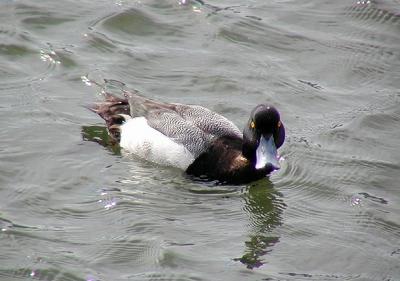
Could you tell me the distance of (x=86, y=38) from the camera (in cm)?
1345

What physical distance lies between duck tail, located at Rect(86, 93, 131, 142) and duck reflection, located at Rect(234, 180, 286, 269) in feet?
5.69

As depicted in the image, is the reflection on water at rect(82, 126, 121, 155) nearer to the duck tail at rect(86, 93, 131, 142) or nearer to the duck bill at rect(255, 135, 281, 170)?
the duck tail at rect(86, 93, 131, 142)

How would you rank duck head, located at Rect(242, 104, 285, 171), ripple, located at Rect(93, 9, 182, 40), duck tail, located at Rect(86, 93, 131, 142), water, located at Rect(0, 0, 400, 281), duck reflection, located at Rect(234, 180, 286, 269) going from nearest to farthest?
water, located at Rect(0, 0, 400, 281)
duck reflection, located at Rect(234, 180, 286, 269)
duck head, located at Rect(242, 104, 285, 171)
duck tail, located at Rect(86, 93, 131, 142)
ripple, located at Rect(93, 9, 182, 40)

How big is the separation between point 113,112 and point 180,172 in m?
1.27

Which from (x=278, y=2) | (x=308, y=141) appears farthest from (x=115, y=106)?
(x=278, y=2)

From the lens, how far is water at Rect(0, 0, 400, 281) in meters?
9.09

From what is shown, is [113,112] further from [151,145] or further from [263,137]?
[263,137]

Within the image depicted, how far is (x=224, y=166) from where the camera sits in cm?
1080

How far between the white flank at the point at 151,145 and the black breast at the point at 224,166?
125 mm

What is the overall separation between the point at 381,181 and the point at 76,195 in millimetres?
3132

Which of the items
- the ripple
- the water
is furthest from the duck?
the ripple

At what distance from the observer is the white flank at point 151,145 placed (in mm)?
10922

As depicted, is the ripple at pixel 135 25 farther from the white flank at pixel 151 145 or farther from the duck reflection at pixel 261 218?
the duck reflection at pixel 261 218

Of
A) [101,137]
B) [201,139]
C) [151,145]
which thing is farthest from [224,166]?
[101,137]
